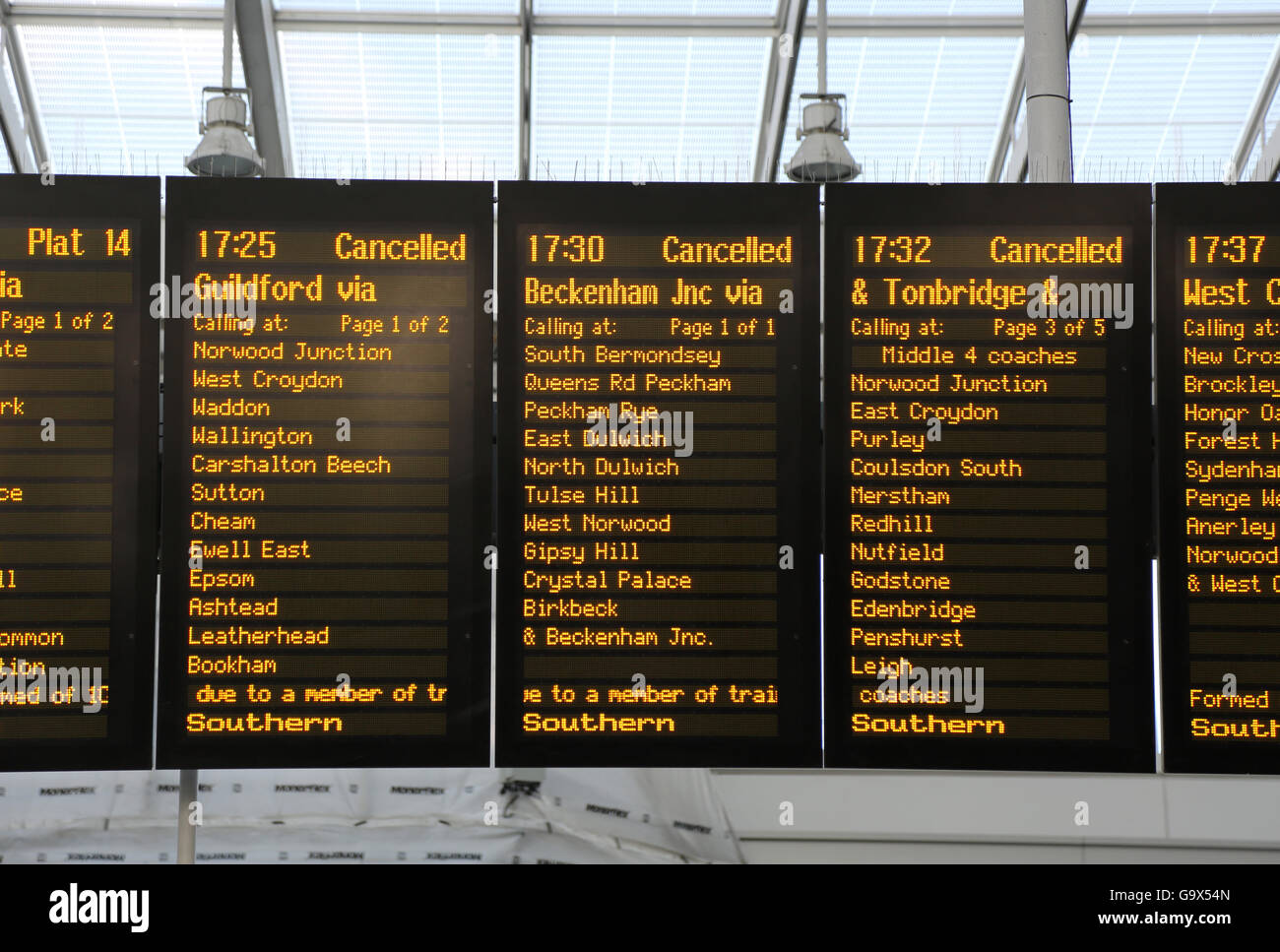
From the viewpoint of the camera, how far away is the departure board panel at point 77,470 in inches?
213

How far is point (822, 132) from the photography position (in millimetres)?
9586

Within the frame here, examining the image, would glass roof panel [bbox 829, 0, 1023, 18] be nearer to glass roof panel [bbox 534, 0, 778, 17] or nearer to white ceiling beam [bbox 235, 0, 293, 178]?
glass roof panel [bbox 534, 0, 778, 17]

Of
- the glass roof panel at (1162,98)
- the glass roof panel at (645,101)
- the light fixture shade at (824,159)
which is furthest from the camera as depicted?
the glass roof panel at (645,101)

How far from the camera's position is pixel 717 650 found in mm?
5473

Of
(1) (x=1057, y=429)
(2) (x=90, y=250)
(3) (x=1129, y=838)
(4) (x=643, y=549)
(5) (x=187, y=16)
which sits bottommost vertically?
(3) (x=1129, y=838)

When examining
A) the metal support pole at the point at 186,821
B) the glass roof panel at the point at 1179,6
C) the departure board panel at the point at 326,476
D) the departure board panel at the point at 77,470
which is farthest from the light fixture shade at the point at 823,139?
the metal support pole at the point at 186,821

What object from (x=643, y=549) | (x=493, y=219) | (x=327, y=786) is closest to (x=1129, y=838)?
(x=327, y=786)

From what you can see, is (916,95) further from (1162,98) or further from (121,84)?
(121,84)

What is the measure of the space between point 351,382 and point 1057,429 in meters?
2.90

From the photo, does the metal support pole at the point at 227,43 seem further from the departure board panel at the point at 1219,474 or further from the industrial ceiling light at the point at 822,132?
the departure board panel at the point at 1219,474

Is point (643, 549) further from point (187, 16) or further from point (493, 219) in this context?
point (187, 16)

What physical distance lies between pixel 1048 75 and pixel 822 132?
5.64 ft

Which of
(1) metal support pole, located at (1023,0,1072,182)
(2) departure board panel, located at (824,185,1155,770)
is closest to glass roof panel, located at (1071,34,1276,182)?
(1) metal support pole, located at (1023,0,1072,182)

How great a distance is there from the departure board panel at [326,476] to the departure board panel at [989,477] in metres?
1.52
